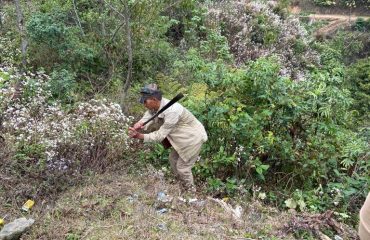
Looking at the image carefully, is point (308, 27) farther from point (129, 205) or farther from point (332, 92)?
point (129, 205)

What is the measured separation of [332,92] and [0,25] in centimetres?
672

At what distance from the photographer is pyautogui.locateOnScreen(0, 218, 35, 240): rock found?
13.3ft

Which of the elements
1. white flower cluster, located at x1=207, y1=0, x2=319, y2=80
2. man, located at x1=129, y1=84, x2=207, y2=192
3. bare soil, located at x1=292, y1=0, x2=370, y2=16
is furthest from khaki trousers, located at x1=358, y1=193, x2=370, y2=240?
bare soil, located at x1=292, y1=0, x2=370, y2=16

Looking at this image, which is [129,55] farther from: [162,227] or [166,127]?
[162,227]

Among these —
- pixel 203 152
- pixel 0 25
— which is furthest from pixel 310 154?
pixel 0 25

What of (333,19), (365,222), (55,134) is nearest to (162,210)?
(55,134)

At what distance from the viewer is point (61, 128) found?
5.50 metres

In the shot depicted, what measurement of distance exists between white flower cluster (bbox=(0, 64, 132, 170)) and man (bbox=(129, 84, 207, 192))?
392 mm

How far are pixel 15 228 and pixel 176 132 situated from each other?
7.32 ft

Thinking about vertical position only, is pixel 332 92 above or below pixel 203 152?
above

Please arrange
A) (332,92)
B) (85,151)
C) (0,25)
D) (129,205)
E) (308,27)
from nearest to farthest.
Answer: (129,205) → (85,151) → (332,92) → (0,25) → (308,27)

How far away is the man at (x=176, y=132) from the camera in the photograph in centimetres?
533

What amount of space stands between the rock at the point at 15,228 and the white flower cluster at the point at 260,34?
346 inches

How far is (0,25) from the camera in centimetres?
914
